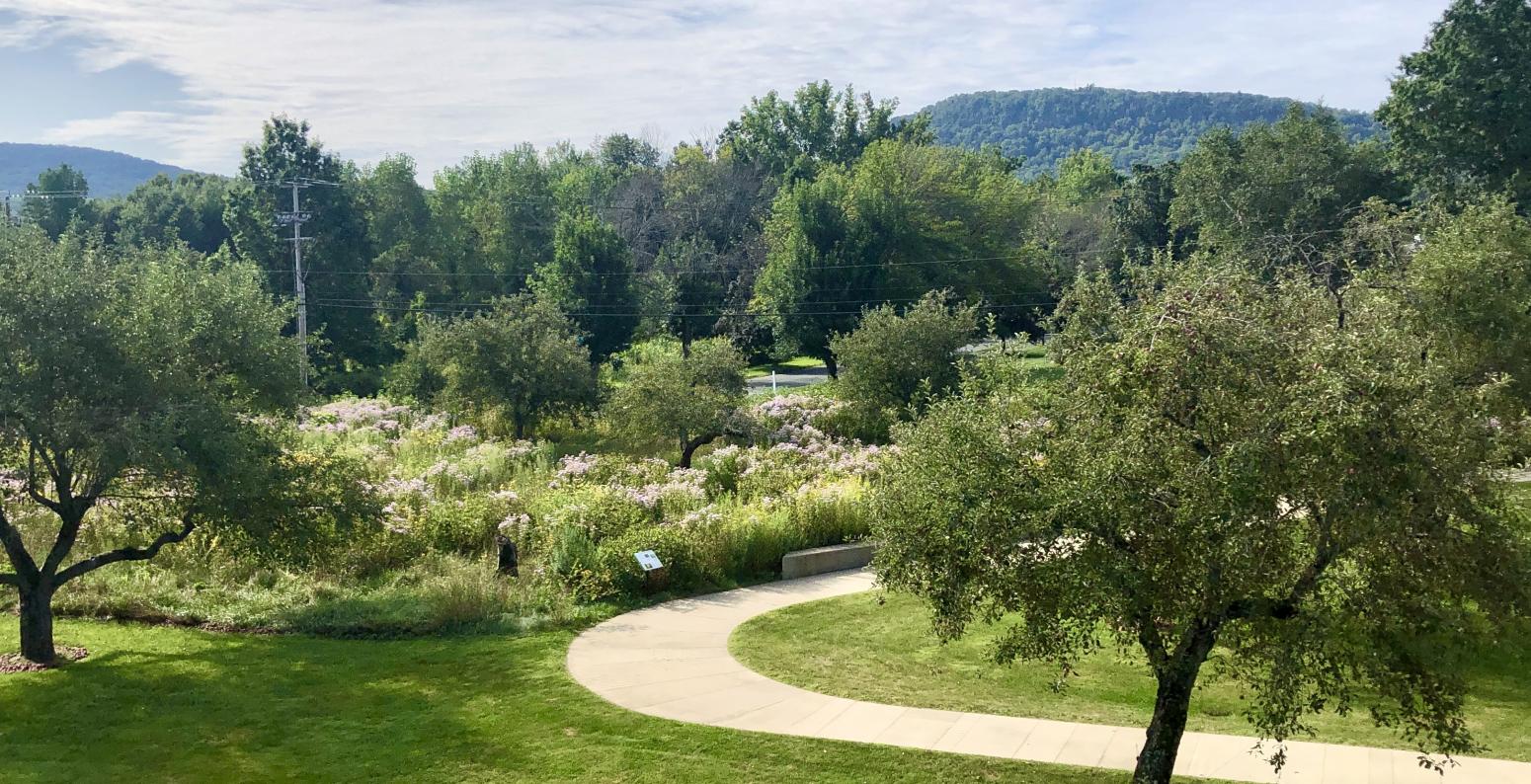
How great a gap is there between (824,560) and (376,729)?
7552 mm

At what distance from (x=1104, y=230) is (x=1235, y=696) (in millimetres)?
45016

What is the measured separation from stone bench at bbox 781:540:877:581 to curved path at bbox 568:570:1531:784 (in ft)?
8.41

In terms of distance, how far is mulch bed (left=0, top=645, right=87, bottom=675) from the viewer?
1134cm

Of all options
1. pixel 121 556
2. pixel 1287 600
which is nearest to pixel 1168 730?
pixel 1287 600

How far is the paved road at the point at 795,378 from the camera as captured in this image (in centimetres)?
4317

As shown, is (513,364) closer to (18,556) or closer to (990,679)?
(18,556)

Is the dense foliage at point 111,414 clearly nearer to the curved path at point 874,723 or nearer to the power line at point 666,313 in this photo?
the curved path at point 874,723

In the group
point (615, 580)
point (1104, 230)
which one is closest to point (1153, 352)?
point (615, 580)

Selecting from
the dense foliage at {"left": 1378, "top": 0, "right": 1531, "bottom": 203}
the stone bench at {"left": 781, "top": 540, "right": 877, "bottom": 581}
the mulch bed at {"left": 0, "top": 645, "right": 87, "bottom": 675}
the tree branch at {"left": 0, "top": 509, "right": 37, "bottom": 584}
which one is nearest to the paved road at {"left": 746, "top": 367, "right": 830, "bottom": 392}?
the dense foliage at {"left": 1378, "top": 0, "right": 1531, "bottom": 203}

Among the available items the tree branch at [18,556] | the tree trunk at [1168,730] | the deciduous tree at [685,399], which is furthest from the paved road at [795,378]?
the tree trunk at [1168,730]

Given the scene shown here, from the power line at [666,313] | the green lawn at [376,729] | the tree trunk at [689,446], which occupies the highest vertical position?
the power line at [666,313]

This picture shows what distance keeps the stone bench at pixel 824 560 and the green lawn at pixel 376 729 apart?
4.16 meters

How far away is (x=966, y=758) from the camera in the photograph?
864 centimetres

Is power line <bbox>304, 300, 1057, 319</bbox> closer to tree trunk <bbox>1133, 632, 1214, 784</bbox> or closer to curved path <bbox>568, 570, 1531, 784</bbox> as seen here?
curved path <bbox>568, 570, 1531, 784</bbox>
